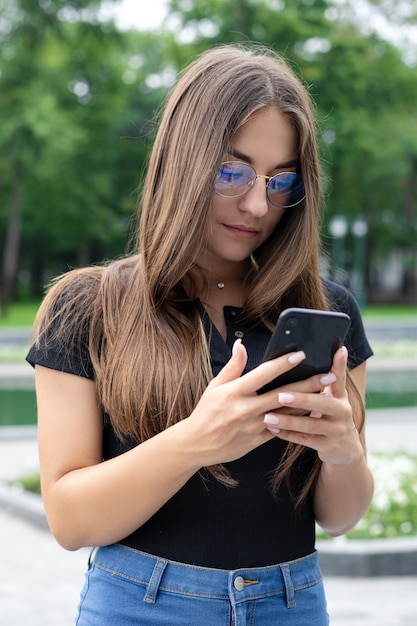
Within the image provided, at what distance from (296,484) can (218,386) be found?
0.46 m

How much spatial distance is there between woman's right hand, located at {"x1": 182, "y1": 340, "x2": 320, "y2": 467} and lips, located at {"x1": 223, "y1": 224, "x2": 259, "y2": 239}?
45cm

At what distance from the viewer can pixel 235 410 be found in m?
1.39

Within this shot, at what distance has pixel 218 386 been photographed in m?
1.41

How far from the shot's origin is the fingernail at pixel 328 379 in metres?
1.40

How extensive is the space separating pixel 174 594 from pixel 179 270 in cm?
65

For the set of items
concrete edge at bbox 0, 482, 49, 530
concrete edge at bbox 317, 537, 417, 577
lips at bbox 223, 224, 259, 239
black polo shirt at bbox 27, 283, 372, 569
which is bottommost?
concrete edge at bbox 0, 482, 49, 530

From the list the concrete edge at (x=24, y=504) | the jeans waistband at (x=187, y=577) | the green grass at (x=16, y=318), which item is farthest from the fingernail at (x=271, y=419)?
the green grass at (x=16, y=318)

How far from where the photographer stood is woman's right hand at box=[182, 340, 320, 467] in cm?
135

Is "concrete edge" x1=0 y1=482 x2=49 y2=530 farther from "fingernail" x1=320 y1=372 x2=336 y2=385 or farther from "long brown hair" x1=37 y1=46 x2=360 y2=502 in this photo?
"fingernail" x1=320 y1=372 x2=336 y2=385

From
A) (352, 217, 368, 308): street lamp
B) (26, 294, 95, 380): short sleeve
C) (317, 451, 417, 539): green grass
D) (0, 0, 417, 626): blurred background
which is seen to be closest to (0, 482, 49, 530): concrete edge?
(0, 0, 417, 626): blurred background

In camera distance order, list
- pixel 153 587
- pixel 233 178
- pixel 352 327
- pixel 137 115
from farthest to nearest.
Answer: pixel 137 115 < pixel 352 327 < pixel 233 178 < pixel 153 587

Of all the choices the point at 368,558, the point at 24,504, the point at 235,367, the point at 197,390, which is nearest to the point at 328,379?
the point at 235,367

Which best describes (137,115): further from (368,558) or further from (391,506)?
(368,558)

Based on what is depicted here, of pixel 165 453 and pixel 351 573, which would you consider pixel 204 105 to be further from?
pixel 351 573
